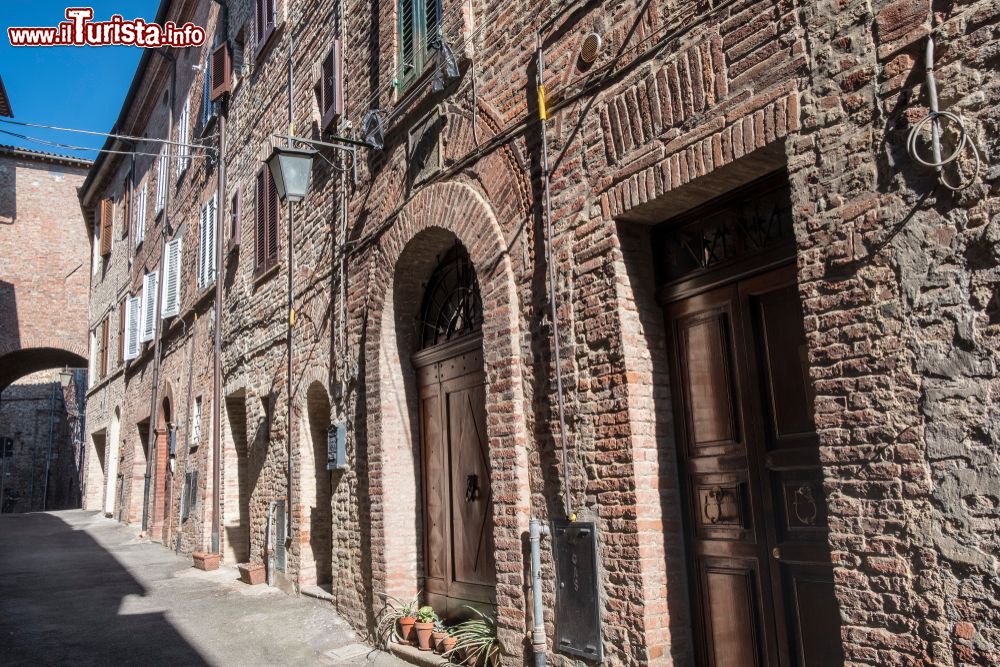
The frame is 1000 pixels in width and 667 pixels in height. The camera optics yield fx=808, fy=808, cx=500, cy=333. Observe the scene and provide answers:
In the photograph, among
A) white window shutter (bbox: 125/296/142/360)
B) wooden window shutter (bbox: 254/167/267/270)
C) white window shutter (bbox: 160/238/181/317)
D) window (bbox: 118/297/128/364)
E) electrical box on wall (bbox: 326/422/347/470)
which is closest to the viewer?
electrical box on wall (bbox: 326/422/347/470)

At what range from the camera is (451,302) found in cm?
704

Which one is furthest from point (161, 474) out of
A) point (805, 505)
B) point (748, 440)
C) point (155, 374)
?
point (805, 505)

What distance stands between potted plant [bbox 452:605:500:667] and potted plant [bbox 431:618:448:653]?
0.10 meters

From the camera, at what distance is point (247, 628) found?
760cm

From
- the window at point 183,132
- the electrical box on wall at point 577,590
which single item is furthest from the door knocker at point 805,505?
the window at point 183,132

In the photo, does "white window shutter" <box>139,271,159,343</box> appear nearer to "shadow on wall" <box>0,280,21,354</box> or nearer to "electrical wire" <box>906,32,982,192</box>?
"shadow on wall" <box>0,280,21,354</box>

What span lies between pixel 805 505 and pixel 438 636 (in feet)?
10.9

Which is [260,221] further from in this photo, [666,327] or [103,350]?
[103,350]

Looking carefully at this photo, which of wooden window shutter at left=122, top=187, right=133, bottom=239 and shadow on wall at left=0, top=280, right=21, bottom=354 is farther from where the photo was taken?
shadow on wall at left=0, top=280, right=21, bottom=354

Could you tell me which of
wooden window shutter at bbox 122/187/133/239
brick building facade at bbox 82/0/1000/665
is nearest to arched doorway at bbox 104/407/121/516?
wooden window shutter at bbox 122/187/133/239

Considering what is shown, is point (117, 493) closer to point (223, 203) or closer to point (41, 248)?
point (41, 248)

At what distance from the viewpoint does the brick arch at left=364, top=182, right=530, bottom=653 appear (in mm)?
5305

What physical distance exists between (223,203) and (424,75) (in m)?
6.93

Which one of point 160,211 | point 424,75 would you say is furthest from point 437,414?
point 160,211
